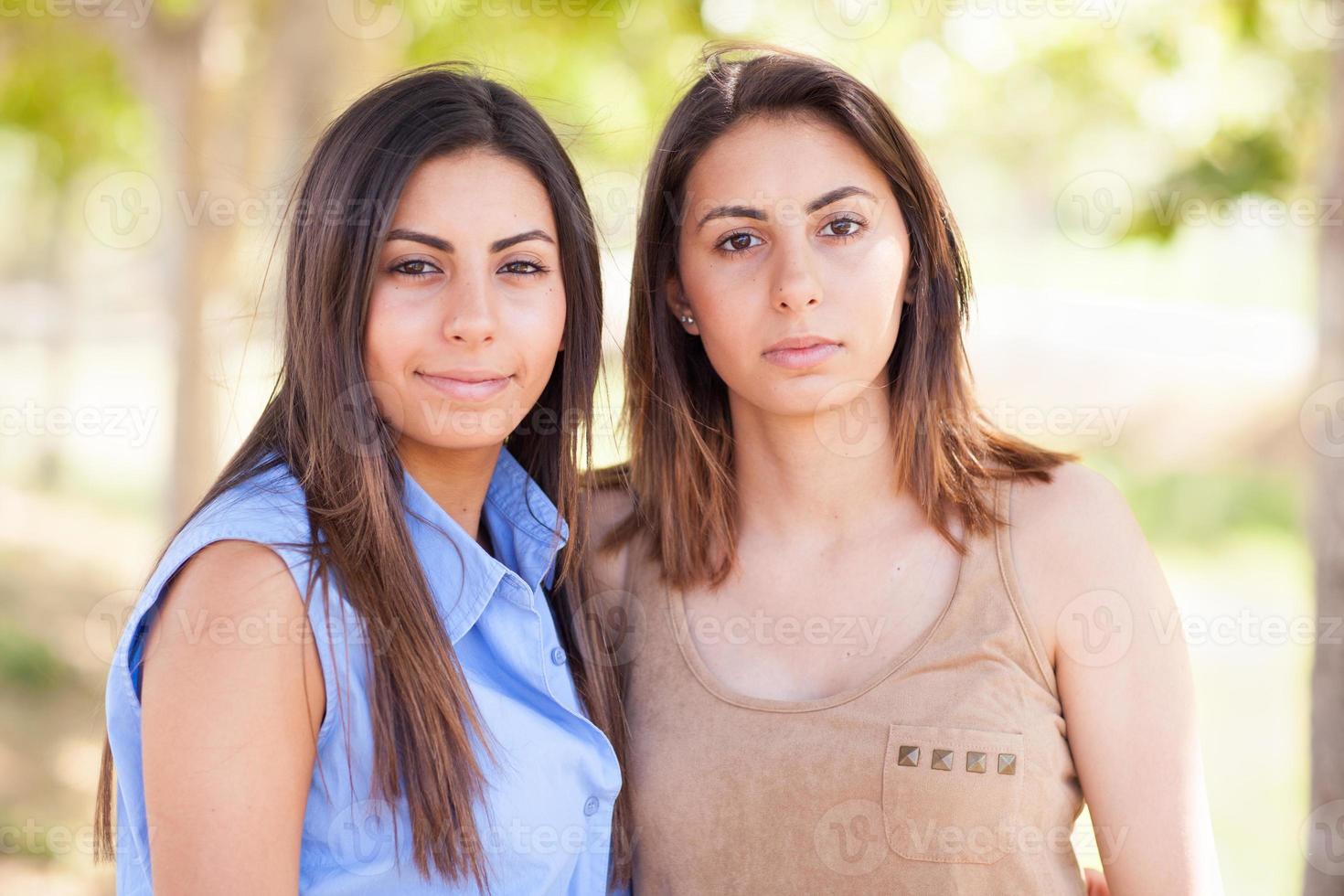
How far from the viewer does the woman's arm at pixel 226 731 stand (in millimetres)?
1752

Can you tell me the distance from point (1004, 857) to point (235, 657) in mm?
1353

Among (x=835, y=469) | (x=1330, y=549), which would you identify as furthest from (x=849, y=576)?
(x=1330, y=549)

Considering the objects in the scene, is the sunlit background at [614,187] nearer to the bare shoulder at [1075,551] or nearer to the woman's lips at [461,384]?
the woman's lips at [461,384]

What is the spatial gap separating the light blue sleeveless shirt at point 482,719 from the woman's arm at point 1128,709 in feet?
2.79

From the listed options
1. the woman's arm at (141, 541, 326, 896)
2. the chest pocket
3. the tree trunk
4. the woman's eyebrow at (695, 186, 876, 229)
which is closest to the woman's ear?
the woman's eyebrow at (695, 186, 876, 229)

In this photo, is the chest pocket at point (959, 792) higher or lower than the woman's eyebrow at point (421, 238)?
lower

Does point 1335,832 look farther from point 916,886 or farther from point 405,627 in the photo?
point 405,627

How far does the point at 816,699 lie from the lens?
2.27m

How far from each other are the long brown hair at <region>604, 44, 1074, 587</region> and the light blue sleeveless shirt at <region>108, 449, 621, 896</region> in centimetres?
33

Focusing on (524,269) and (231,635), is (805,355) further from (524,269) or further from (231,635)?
(231,635)

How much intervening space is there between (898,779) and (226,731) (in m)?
1.14

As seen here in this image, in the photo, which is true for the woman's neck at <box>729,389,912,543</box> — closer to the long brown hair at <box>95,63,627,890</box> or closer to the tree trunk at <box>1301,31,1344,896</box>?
the long brown hair at <box>95,63,627,890</box>

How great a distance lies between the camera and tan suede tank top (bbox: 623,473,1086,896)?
2164mm

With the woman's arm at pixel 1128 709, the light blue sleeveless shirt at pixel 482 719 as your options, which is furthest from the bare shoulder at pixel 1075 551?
the light blue sleeveless shirt at pixel 482 719
